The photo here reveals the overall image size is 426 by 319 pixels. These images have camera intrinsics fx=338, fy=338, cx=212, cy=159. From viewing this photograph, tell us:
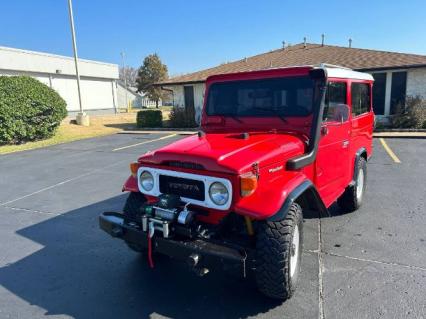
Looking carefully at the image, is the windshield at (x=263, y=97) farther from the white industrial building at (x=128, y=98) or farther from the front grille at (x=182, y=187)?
the white industrial building at (x=128, y=98)

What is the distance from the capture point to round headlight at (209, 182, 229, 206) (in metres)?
2.82

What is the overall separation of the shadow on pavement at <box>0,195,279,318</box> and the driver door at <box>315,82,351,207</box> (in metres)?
1.46

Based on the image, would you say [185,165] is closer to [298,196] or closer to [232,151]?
[232,151]

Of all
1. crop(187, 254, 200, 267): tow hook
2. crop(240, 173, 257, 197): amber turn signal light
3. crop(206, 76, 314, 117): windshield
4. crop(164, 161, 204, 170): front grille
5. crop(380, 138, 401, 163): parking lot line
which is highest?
crop(206, 76, 314, 117): windshield

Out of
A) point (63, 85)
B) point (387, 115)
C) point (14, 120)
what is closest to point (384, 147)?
point (387, 115)

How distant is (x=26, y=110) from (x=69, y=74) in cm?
1670

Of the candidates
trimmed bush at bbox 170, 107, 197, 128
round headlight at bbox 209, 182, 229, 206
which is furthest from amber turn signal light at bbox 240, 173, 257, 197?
trimmed bush at bbox 170, 107, 197, 128

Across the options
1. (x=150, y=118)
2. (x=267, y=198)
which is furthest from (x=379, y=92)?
(x=267, y=198)

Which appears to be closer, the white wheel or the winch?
the winch

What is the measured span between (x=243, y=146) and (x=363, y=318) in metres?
1.74

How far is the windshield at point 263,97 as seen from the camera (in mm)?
3615

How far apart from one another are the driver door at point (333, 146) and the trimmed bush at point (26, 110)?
14466 mm

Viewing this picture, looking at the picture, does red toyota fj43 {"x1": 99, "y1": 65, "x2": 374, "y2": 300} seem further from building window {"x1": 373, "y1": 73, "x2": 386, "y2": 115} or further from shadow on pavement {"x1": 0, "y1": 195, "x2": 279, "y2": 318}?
building window {"x1": 373, "y1": 73, "x2": 386, "y2": 115}

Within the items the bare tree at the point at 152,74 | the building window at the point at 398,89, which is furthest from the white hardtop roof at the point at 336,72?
the bare tree at the point at 152,74
